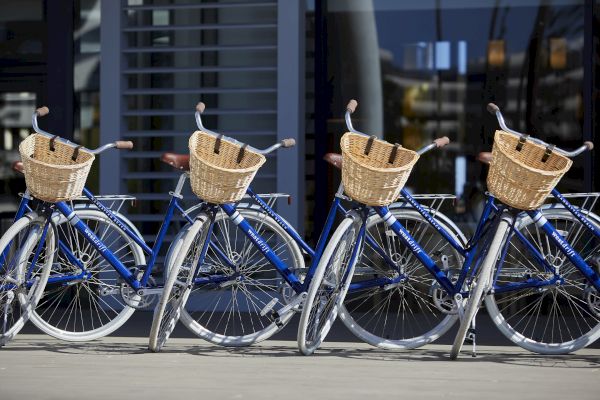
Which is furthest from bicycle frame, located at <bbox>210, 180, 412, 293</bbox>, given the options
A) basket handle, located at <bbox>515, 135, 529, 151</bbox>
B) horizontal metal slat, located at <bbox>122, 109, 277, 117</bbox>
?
horizontal metal slat, located at <bbox>122, 109, 277, 117</bbox>

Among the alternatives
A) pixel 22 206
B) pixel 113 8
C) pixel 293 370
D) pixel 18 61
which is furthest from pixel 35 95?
pixel 293 370

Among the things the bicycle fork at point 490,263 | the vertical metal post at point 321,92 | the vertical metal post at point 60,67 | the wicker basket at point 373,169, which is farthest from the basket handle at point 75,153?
the vertical metal post at point 321,92

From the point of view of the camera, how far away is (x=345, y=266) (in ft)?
21.3

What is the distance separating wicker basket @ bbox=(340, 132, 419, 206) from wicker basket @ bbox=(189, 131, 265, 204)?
0.45 meters

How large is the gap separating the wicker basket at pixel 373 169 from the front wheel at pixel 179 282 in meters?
0.80

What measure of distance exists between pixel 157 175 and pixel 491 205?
328 centimetres

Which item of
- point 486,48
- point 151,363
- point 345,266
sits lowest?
point 151,363

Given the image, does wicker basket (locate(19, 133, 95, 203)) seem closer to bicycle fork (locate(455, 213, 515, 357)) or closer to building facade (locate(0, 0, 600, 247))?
bicycle fork (locate(455, 213, 515, 357))

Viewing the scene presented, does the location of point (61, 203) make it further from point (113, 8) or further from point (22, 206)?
point (113, 8)

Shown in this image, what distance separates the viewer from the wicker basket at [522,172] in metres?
6.12

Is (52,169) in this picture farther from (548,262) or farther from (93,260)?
(548,262)

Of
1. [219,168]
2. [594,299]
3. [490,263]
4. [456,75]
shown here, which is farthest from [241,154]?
[456,75]

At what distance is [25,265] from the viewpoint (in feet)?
22.4

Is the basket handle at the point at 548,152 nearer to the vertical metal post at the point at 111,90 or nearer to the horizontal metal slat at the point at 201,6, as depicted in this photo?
the horizontal metal slat at the point at 201,6
